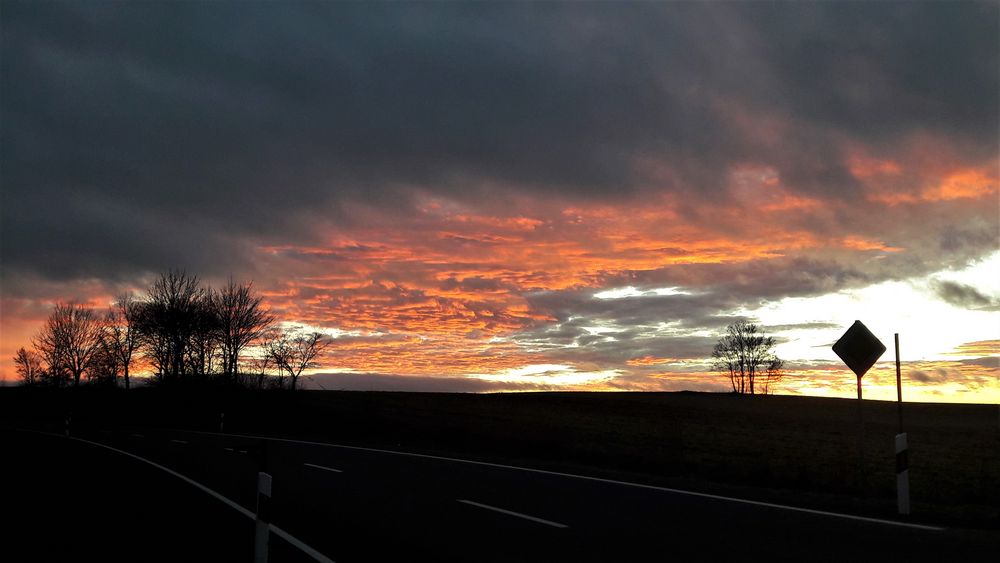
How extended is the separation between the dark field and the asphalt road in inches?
72.5

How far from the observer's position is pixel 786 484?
55.5 feet

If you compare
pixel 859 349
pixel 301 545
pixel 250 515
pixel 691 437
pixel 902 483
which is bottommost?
pixel 691 437

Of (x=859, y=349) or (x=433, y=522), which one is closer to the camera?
(x=433, y=522)

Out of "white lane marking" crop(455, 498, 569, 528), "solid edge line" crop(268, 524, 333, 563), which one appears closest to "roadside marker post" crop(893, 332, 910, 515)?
"white lane marking" crop(455, 498, 569, 528)

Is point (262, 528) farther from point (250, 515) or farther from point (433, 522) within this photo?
point (250, 515)

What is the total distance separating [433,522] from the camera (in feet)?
36.5

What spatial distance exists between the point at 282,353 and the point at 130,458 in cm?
5658

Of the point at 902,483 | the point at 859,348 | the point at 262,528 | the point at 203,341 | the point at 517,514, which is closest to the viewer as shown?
the point at 262,528


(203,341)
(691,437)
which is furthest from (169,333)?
(691,437)

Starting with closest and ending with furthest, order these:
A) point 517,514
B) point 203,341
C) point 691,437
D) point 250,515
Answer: point 517,514
point 250,515
point 691,437
point 203,341

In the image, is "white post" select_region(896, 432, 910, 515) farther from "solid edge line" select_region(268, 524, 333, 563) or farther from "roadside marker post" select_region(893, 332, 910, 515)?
"solid edge line" select_region(268, 524, 333, 563)

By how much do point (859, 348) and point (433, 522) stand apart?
810 cm

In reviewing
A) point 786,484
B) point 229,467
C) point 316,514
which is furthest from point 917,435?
point 316,514

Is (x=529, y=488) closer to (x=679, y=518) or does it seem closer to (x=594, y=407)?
(x=679, y=518)
